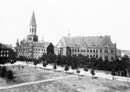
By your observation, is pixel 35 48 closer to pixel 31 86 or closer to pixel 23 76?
pixel 23 76

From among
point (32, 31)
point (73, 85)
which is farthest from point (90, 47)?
point (32, 31)

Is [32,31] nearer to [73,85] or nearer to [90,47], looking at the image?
[90,47]

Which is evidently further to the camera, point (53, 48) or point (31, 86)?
point (53, 48)

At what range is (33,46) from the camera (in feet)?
337

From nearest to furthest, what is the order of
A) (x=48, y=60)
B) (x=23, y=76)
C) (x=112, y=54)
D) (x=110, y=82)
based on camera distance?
(x=110, y=82) < (x=23, y=76) < (x=48, y=60) < (x=112, y=54)

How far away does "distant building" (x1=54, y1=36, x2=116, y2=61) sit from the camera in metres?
75.0

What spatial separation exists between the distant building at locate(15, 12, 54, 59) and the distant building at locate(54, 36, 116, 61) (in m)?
8.71

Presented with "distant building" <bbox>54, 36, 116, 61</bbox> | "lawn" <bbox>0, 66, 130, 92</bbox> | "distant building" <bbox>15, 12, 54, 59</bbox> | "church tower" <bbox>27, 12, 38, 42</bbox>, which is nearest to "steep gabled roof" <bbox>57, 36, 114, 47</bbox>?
"distant building" <bbox>54, 36, 116, 61</bbox>

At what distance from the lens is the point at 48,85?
38750mm

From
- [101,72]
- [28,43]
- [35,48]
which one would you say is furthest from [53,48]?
[101,72]

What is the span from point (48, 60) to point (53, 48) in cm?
3034

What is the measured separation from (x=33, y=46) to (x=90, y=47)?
41.3 meters

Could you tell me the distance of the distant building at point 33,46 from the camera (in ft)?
318

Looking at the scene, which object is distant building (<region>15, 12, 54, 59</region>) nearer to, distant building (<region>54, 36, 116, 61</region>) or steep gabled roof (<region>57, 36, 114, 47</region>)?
distant building (<region>54, 36, 116, 61</region>)
